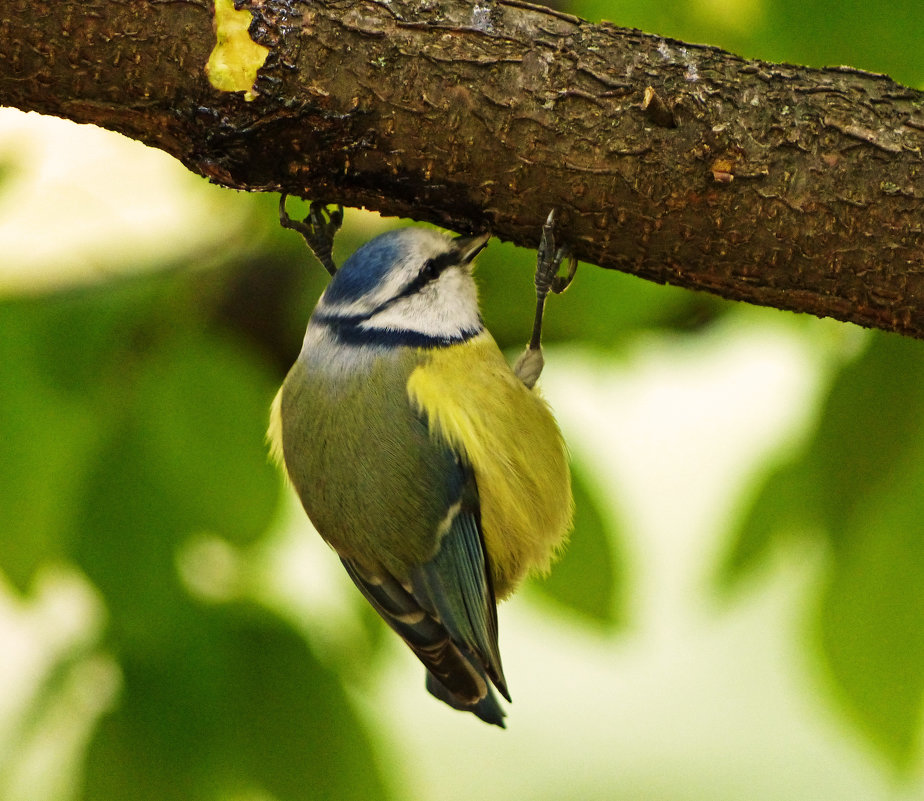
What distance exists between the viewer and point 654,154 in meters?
1.10

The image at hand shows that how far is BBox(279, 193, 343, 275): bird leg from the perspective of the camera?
131cm

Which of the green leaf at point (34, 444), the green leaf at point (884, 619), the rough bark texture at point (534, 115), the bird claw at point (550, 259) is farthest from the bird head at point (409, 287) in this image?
the green leaf at point (884, 619)

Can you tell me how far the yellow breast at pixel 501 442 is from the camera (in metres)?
1.41

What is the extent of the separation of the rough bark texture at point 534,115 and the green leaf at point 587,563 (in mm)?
338

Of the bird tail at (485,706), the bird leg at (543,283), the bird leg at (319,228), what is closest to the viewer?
the bird leg at (543,283)

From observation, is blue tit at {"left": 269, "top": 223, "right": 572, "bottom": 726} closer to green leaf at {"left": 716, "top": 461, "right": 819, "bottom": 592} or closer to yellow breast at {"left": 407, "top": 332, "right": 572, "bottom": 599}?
yellow breast at {"left": 407, "top": 332, "right": 572, "bottom": 599}

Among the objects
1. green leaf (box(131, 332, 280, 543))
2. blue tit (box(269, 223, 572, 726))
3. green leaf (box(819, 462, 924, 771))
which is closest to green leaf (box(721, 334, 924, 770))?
green leaf (box(819, 462, 924, 771))

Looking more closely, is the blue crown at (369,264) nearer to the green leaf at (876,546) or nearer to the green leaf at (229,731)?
the green leaf at (229,731)

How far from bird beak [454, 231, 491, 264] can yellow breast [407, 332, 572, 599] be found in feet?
0.45

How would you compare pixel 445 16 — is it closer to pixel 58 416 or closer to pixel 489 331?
pixel 489 331

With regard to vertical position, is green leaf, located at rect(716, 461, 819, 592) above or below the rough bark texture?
below

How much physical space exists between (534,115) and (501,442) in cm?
50

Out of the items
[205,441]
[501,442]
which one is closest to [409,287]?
[501,442]

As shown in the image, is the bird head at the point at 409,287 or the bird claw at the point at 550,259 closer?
the bird claw at the point at 550,259
